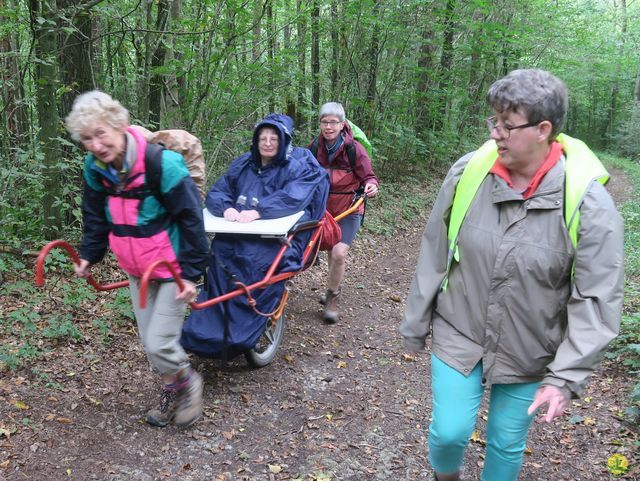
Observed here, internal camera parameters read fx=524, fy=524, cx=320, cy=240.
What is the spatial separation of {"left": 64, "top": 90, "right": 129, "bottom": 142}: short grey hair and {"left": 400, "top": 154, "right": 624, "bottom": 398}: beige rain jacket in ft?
6.22

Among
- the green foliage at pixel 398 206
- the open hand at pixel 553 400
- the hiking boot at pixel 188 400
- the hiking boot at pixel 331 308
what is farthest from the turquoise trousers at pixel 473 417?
the green foliage at pixel 398 206

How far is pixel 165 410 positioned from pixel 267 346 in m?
1.28

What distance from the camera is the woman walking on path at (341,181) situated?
611cm

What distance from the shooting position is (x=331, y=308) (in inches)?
244

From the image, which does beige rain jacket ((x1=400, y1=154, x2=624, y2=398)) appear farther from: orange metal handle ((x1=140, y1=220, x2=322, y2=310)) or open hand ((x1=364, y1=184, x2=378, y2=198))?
open hand ((x1=364, y1=184, x2=378, y2=198))

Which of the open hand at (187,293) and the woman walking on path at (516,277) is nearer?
the woman walking on path at (516,277)

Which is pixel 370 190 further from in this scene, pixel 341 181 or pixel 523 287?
pixel 523 287

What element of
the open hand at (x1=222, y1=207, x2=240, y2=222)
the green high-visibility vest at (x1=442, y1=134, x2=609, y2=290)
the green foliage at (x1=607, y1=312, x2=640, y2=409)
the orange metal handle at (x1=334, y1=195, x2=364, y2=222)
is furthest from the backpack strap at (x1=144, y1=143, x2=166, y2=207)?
the green foliage at (x1=607, y1=312, x2=640, y2=409)

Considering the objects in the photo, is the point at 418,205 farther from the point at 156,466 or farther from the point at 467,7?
the point at 156,466

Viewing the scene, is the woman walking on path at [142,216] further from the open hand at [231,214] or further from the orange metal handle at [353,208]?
the orange metal handle at [353,208]

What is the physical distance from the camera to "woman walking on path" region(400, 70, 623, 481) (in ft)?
6.86

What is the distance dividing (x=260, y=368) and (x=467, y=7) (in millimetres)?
11532

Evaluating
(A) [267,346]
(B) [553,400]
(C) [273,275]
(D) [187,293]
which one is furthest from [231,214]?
(B) [553,400]

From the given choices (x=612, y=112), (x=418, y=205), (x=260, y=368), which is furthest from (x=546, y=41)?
(x=612, y=112)
